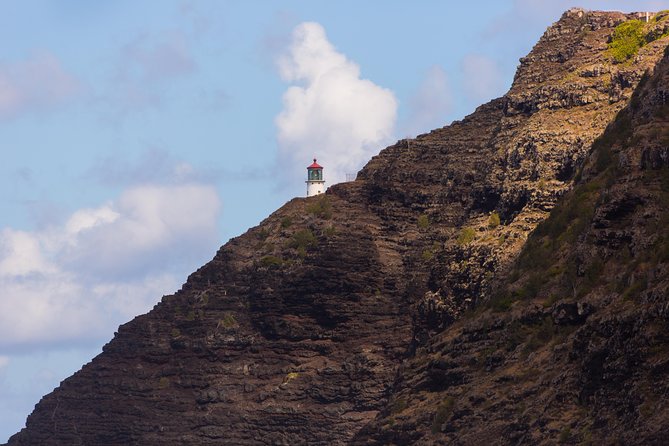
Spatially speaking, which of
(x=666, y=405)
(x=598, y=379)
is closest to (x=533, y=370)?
(x=598, y=379)

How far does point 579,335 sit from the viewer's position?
13575 centimetres

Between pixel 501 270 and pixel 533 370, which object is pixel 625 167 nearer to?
pixel 533 370

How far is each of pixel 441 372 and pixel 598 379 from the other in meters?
40.7

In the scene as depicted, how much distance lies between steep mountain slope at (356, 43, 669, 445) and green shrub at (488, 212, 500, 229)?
19.2 meters

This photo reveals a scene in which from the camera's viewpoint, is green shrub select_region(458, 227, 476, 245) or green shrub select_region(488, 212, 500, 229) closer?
green shrub select_region(488, 212, 500, 229)

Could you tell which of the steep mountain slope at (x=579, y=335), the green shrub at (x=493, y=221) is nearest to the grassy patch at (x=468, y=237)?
the green shrub at (x=493, y=221)

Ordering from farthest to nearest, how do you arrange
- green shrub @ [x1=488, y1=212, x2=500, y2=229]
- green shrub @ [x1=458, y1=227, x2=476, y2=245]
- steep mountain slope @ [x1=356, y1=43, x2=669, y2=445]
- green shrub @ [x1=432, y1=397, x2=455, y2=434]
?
green shrub @ [x1=458, y1=227, x2=476, y2=245]
green shrub @ [x1=488, y1=212, x2=500, y2=229]
green shrub @ [x1=432, y1=397, x2=455, y2=434]
steep mountain slope @ [x1=356, y1=43, x2=669, y2=445]

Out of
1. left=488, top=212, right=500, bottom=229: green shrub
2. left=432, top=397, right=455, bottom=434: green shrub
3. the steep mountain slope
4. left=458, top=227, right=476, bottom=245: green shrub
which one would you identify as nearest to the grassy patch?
left=458, top=227, right=476, bottom=245: green shrub

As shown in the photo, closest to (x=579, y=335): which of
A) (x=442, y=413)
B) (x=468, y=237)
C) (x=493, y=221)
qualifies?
(x=442, y=413)

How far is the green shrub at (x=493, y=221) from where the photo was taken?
197125 mm

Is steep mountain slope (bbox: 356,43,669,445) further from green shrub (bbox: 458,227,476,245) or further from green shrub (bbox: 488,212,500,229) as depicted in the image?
green shrub (bbox: 488,212,500,229)

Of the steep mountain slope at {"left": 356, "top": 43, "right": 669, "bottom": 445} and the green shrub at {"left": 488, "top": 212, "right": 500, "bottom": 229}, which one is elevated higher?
the green shrub at {"left": 488, "top": 212, "right": 500, "bottom": 229}

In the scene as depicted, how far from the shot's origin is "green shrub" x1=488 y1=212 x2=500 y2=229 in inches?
7761

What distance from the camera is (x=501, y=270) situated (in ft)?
598
